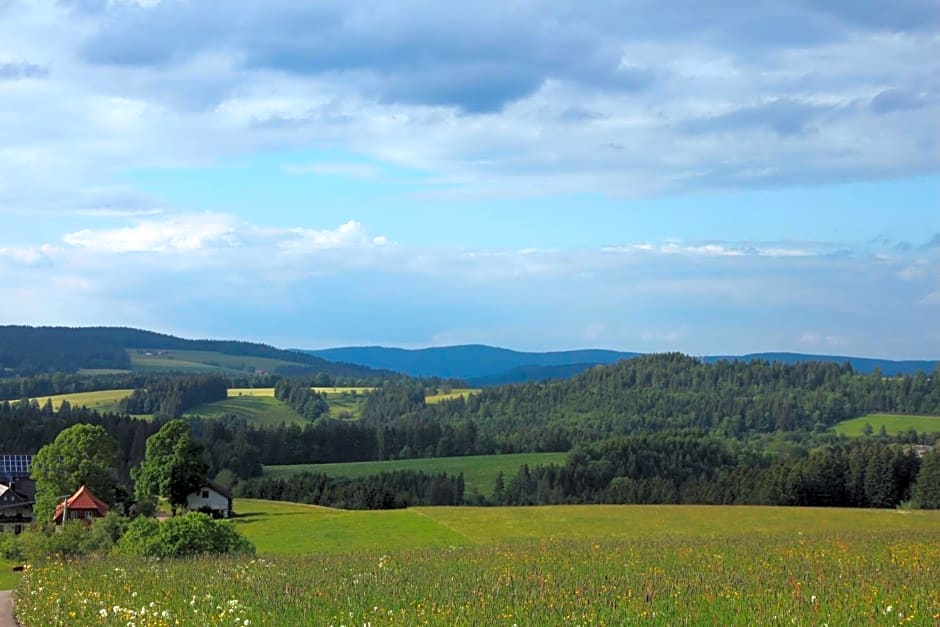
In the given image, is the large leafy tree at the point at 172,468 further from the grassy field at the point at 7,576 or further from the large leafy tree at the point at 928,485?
the large leafy tree at the point at 928,485

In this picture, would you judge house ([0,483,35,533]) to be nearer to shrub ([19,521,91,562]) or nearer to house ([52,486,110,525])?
house ([52,486,110,525])

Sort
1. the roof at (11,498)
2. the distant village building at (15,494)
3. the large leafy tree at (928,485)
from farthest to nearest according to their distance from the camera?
the large leafy tree at (928,485), the roof at (11,498), the distant village building at (15,494)

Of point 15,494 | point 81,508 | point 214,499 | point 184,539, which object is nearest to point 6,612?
point 184,539

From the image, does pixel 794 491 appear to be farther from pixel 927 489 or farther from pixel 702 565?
pixel 702 565

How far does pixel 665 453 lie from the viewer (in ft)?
492

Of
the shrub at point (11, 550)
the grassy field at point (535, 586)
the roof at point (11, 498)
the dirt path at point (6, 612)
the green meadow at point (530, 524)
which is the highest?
the grassy field at point (535, 586)

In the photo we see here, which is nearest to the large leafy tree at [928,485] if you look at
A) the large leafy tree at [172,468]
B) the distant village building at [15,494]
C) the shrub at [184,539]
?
the large leafy tree at [172,468]

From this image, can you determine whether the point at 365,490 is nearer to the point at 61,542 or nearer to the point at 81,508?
the point at 81,508

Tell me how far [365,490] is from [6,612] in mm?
76481

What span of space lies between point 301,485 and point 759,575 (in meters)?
93.7

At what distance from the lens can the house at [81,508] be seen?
7088 centimetres

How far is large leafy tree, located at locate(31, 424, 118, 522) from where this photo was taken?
76188 mm

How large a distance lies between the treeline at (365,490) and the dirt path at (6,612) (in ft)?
223

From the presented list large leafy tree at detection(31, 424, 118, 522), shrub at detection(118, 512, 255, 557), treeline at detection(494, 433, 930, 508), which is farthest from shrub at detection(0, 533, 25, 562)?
treeline at detection(494, 433, 930, 508)
